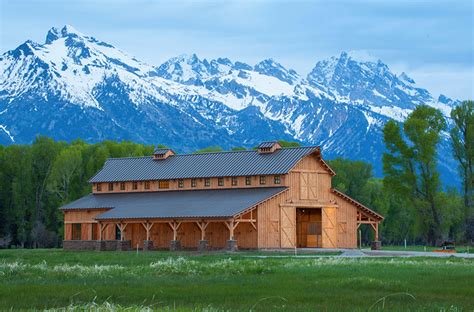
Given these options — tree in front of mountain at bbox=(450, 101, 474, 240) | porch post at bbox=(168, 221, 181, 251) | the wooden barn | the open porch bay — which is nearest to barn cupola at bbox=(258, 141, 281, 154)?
the wooden barn

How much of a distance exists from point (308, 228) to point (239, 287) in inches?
2102

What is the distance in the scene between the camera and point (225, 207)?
257ft

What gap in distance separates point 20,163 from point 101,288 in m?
91.6

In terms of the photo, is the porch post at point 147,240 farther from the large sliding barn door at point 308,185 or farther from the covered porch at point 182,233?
the large sliding barn door at point 308,185

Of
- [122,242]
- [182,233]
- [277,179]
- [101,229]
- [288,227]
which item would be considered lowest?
[122,242]

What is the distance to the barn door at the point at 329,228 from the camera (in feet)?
278

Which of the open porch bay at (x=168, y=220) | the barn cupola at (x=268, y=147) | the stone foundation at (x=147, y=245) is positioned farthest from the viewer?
the barn cupola at (x=268, y=147)

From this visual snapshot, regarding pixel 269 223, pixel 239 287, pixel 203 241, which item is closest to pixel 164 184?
pixel 269 223

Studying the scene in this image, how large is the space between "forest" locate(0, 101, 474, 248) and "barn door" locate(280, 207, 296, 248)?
1516cm

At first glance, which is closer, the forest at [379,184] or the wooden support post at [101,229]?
the wooden support post at [101,229]

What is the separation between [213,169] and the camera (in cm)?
8831

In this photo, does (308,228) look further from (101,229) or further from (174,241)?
(101,229)

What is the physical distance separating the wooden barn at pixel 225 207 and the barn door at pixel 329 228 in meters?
0.09

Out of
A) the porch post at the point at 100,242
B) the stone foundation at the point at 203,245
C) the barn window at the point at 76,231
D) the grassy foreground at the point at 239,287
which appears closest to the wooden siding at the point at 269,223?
the stone foundation at the point at 203,245
